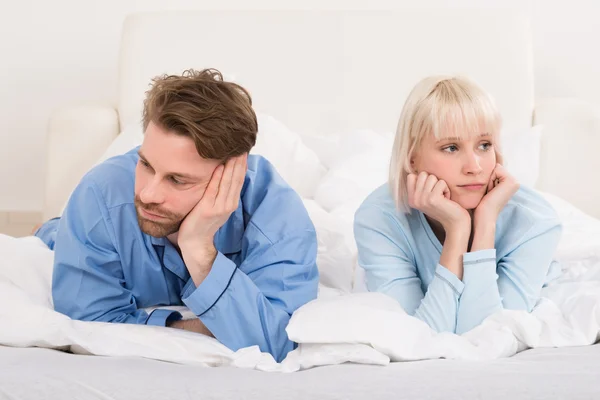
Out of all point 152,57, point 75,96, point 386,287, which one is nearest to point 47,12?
point 75,96

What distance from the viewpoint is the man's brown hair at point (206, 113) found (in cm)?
152

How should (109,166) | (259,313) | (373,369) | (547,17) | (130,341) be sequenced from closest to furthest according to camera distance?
(373,369)
(130,341)
(259,313)
(109,166)
(547,17)

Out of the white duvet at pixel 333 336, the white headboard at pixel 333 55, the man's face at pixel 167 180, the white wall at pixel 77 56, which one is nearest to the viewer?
the white duvet at pixel 333 336

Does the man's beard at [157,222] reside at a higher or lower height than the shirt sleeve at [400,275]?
higher

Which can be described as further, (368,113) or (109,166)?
(368,113)

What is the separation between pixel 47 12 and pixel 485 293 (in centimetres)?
270

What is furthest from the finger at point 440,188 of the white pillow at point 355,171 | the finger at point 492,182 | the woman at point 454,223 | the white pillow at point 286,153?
the white pillow at point 286,153

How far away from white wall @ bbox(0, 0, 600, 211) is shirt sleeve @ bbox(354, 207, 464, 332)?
2.06 meters

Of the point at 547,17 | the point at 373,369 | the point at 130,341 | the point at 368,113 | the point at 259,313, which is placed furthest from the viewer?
the point at 547,17

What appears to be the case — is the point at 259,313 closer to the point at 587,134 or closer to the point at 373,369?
the point at 373,369

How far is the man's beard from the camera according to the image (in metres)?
1.54

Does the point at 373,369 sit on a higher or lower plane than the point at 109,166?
lower

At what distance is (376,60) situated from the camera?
3256 millimetres

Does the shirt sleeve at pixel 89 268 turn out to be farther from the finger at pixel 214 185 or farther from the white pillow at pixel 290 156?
the white pillow at pixel 290 156
